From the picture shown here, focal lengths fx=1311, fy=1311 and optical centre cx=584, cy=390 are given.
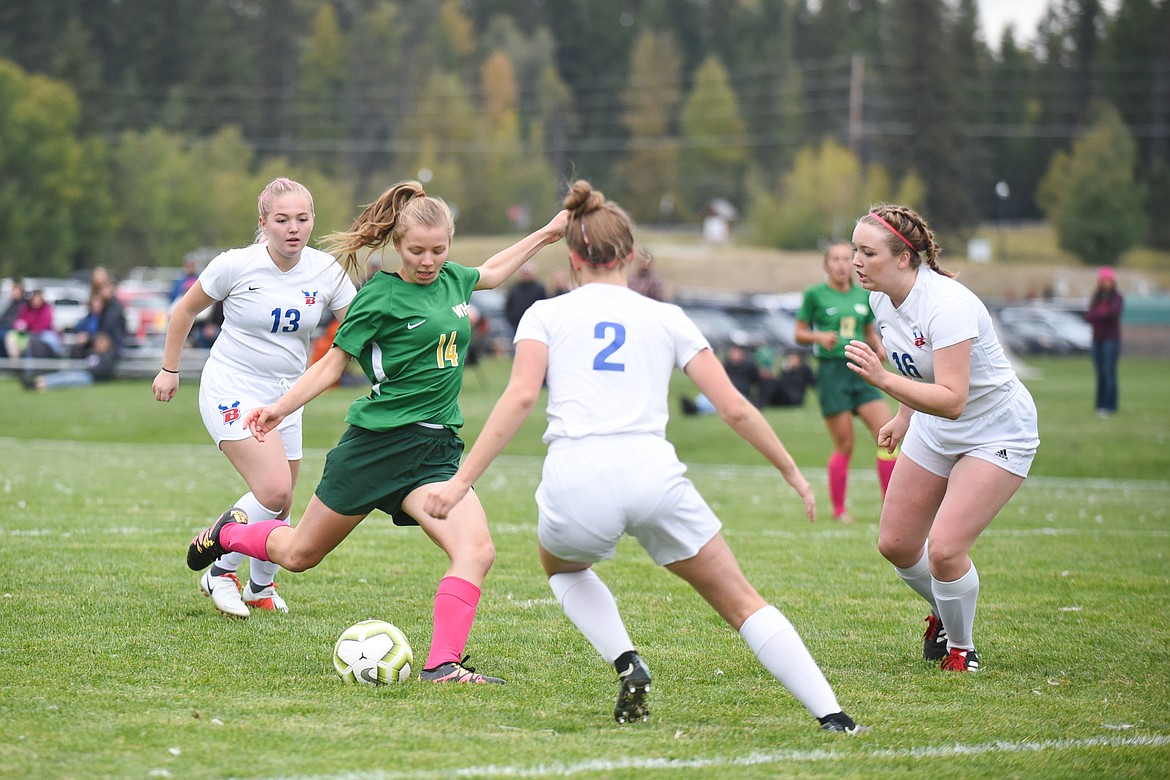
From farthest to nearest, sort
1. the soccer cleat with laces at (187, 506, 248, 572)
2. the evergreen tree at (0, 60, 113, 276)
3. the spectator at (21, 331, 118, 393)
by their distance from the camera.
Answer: the evergreen tree at (0, 60, 113, 276) < the spectator at (21, 331, 118, 393) < the soccer cleat with laces at (187, 506, 248, 572)

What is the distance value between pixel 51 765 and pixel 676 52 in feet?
365

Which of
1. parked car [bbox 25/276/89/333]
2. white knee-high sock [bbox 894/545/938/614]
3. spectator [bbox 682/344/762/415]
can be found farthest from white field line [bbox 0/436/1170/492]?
parked car [bbox 25/276/89/333]

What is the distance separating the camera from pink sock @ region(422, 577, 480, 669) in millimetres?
5523

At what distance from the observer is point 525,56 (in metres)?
110

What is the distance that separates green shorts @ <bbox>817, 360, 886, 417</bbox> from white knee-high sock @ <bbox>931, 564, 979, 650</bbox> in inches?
190

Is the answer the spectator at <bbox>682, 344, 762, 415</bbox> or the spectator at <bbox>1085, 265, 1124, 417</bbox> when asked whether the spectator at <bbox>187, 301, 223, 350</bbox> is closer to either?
the spectator at <bbox>682, 344, 762, 415</bbox>

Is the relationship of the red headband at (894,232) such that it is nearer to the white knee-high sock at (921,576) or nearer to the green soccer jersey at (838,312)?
the white knee-high sock at (921,576)

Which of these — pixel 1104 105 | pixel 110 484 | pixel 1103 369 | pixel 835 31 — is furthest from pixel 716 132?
pixel 110 484

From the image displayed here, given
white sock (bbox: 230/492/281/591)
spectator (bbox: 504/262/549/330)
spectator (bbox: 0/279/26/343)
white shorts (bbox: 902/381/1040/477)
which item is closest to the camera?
A: white shorts (bbox: 902/381/1040/477)

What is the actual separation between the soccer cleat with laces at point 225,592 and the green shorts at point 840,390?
5590 millimetres

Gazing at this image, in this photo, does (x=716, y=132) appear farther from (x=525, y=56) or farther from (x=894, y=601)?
(x=894, y=601)

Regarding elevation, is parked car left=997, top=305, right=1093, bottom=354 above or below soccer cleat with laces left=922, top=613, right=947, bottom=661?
below

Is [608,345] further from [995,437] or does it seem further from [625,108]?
[625,108]

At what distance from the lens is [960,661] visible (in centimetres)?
598
